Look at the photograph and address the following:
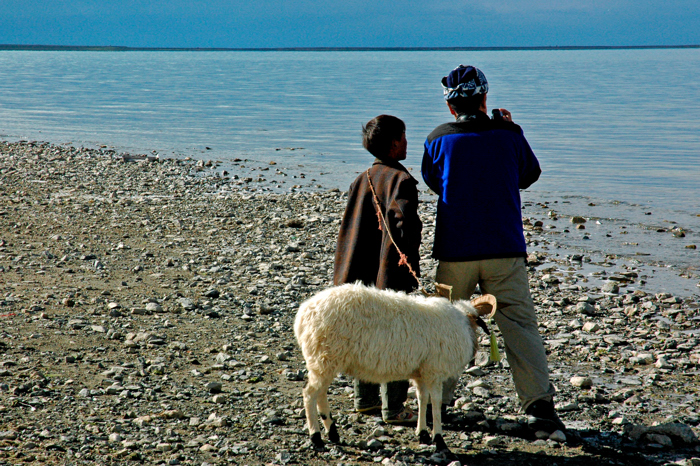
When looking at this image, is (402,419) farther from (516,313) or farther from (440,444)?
(516,313)

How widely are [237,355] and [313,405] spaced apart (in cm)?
217

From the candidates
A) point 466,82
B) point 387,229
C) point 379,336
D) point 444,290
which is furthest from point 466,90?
point 379,336

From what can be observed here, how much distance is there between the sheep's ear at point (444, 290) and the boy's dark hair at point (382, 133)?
3.63 ft

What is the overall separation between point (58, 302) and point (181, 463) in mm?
4196

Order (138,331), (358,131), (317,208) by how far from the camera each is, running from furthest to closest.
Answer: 1. (358,131)
2. (317,208)
3. (138,331)

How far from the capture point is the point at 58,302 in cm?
831

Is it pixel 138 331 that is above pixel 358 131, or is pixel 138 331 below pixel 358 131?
A: below

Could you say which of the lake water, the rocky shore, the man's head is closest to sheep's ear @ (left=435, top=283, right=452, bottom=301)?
the rocky shore

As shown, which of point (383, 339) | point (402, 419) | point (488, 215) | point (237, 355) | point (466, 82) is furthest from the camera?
point (237, 355)

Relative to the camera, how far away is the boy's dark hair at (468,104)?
16.7 feet

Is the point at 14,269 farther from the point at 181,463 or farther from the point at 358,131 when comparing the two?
the point at 358,131

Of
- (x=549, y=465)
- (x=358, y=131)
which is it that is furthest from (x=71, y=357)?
(x=358, y=131)

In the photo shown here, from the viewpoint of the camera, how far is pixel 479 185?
202 inches

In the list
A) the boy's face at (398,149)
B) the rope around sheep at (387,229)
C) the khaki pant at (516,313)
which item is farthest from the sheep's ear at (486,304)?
the boy's face at (398,149)
